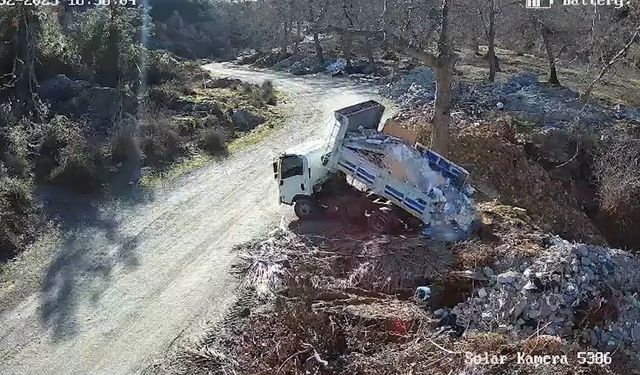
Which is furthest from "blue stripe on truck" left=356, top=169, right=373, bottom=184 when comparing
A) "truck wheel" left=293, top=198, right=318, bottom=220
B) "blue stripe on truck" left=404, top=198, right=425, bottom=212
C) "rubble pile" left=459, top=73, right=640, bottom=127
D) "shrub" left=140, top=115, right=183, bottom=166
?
"rubble pile" left=459, top=73, right=640, bottom=127

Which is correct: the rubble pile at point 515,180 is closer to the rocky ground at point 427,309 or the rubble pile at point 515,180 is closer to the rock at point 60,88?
the rocky ground at point 427,309

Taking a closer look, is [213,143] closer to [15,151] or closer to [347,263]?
[15,151]

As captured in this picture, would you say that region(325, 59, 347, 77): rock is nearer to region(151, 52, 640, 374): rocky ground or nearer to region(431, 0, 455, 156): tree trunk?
region(431, 0, 455, 156): tree trunk

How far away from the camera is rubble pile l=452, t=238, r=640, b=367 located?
11898mm

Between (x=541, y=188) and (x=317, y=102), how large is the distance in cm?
1705

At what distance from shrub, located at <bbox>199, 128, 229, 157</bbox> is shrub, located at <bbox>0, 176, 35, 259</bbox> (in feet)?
24.8

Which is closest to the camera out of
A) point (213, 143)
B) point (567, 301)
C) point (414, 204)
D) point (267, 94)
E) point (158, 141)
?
point (567, 301)

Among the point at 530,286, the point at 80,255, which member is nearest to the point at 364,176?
the point at 530,286

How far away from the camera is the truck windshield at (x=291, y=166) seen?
1761 cm

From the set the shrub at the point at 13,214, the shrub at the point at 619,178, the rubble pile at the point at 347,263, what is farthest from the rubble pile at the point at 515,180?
the shrub at the point at 13,214

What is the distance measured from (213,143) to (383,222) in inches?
441

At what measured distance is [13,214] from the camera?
1741cm

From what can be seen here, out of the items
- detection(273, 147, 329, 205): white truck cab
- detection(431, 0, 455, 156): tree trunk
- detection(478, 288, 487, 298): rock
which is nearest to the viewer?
detection(478, 288, 487, 298): rock

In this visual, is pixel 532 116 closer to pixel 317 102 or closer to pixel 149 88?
pixel 317 102
